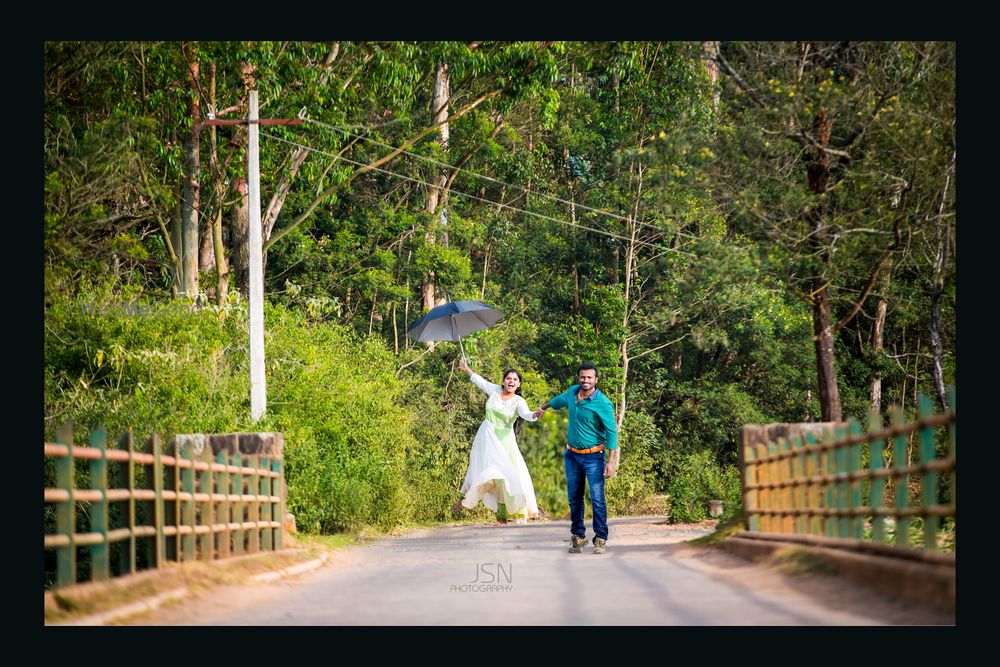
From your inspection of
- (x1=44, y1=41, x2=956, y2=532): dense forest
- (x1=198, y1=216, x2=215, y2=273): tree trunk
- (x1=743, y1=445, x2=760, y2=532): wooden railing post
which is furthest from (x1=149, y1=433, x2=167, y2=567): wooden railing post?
(x1=198, y1=216, x2=215, y2=273): tree trunk

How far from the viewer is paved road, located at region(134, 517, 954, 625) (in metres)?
7.00

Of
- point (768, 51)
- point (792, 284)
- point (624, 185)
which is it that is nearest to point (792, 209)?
point (792, 284)

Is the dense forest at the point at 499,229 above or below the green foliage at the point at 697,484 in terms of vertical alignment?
above

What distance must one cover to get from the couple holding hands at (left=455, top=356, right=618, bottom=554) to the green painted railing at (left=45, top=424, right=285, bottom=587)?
2.38m

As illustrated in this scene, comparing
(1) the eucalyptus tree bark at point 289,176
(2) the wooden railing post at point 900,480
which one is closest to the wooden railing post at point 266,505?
(1) the eucalyptus tree bark at point 289,176

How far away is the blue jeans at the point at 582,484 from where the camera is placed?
9.95 m

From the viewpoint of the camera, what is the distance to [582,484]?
33.1 ft

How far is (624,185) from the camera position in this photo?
14.6 m

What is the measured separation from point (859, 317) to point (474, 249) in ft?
20.8

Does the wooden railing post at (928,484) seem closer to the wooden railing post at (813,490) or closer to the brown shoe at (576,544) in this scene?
the wooden railing post at (813,490)

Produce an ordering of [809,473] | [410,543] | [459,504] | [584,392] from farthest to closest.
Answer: [459,504] < [410,543] < [584,392] < [809,473]

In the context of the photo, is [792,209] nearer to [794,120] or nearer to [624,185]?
[794,120]

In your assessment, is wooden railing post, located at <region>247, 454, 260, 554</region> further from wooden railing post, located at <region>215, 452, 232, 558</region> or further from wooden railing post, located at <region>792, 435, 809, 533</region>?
wooden railing post, located at <region>792, 435, 809, 533</region>

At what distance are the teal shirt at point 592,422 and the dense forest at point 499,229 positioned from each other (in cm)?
142
